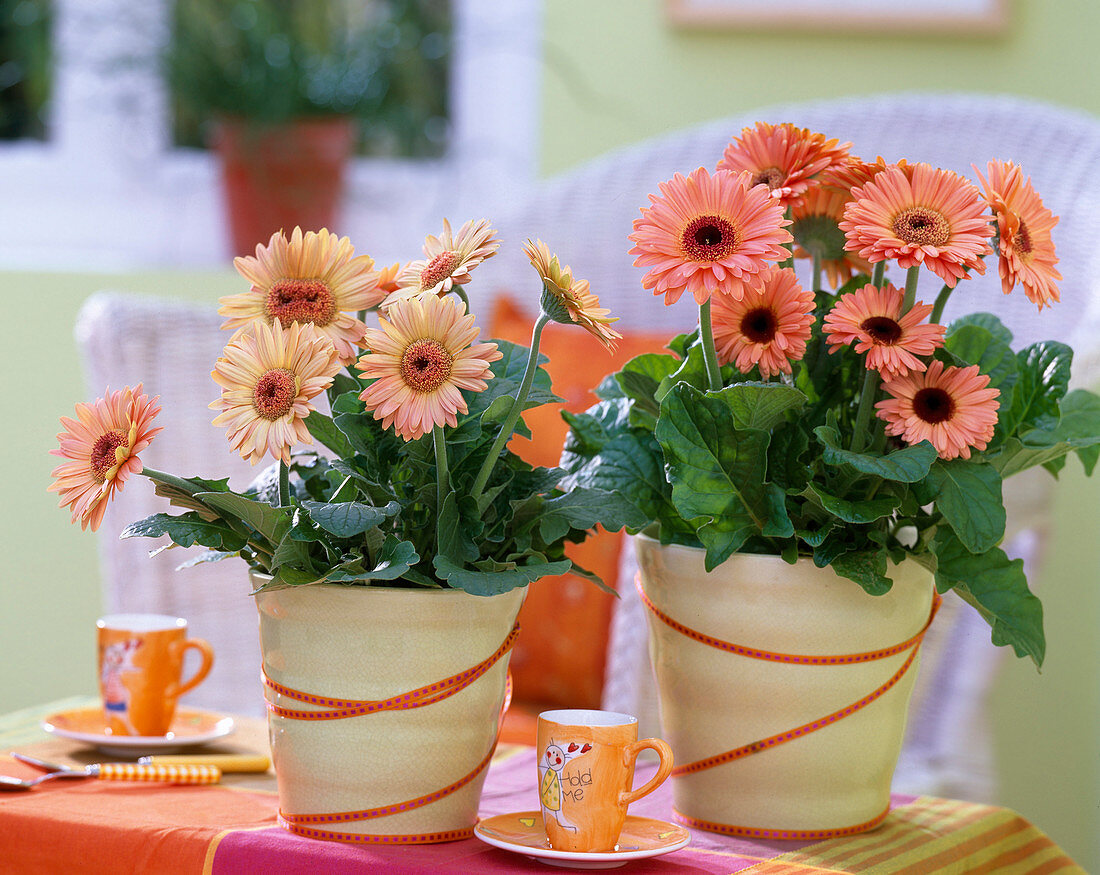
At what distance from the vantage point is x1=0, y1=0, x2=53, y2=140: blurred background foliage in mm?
2137

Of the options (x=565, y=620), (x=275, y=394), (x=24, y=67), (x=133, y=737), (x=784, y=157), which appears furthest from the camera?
(x=24, y=67)

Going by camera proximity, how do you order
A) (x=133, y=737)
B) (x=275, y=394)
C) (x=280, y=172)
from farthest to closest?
(x=280, y=172), (x=133, y=737), (x=275, y=394)

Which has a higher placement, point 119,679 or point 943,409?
point 943,409

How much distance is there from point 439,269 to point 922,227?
0.70 ft

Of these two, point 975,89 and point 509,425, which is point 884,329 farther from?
point 975,89

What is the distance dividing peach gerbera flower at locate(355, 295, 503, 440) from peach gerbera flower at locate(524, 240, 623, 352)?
4 cm

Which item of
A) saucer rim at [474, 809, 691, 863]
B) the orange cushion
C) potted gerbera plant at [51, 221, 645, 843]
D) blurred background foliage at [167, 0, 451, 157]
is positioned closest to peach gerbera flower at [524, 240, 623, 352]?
potted gerbera plant at [51, 221, 645, 843]

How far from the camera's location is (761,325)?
62 centimetres

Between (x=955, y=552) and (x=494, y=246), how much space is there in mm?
265

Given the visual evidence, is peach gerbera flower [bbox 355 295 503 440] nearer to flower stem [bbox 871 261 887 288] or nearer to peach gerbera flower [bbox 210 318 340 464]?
peach gerbera flower [bbox 210 318 340 464]

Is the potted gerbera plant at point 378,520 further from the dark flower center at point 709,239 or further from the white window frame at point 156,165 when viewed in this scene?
the white window frame at point 156,165

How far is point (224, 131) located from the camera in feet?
6.53

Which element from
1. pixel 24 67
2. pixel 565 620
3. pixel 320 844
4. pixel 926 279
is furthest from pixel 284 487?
pixel 24 67

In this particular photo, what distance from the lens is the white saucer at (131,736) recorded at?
0.77 meters
